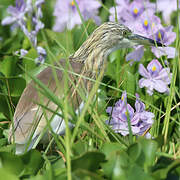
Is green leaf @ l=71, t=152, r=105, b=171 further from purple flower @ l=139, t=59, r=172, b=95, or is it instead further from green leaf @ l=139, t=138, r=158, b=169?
purple flower @ l=139, t=59, r=172, b=95

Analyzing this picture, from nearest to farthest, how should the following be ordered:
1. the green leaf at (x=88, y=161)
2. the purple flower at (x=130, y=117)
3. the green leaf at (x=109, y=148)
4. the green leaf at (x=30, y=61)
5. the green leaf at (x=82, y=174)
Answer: the green leaf at (x=82, y=174)
the green leaf at (x=88, y=161)
the green leaf at (x=109, y=148)
the purple flower at (x=130, y=117)
the green leaf at (x=30, y=61)

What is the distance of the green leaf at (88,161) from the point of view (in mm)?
1790

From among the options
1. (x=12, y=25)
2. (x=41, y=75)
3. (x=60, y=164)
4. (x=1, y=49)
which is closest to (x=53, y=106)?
(x=41, y=75)

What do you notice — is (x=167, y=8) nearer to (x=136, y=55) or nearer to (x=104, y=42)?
(x=136, y=55)

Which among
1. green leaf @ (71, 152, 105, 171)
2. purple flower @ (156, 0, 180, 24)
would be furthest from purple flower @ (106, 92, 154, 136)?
purple flower @ (156, 0, 180, 24)

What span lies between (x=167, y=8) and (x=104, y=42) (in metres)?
1.69

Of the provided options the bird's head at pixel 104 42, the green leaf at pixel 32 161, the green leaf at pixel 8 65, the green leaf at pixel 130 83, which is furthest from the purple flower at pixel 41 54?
the green leaf at pixel 32 161

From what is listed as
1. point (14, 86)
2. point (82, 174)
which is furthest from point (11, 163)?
point (14, 86)

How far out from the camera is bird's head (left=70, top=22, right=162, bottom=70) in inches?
122

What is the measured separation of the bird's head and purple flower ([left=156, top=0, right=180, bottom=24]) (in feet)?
4.87

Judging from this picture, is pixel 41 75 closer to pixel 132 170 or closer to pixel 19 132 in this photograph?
pixel 19 132

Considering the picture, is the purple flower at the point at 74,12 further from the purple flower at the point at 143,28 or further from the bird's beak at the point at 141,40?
the bird's beak at the point at 141,40

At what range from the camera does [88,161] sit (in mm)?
1833

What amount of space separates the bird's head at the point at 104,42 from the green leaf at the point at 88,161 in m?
1.34
